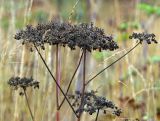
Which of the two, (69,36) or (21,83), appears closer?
(69,36)

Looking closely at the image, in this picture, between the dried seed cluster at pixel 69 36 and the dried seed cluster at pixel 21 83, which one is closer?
the dried seed cluster at pixel 69 36

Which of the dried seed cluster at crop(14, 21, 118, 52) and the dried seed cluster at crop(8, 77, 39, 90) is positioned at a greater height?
the dried seed cluster at crop(14, 21, 118, 52)

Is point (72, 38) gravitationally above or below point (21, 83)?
above

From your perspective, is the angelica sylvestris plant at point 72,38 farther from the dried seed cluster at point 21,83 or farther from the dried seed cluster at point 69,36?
the dried seed cluster at point 21,83

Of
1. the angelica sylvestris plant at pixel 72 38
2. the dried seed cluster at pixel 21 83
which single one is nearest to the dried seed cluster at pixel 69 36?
the angelica sylvestris plant at pixel 72 38

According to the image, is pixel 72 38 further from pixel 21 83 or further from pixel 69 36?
pixel 21 83

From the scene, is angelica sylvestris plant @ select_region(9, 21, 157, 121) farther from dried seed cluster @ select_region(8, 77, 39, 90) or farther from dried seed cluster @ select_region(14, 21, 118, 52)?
dried seed cluster @ select_region(8, 77, 39, 90)

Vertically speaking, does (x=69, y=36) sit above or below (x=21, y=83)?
above

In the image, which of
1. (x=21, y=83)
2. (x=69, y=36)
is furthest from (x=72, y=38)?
(x=21, y=83)

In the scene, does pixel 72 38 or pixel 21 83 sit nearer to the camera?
pixel 72 38

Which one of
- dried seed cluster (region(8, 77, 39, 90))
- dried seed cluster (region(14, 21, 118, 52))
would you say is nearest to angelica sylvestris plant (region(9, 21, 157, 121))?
dried seed cluster (region(14, 21, 118, 52))
